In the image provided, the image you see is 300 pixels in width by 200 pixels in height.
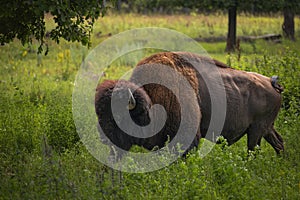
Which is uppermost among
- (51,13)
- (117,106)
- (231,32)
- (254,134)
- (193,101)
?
(51,13)

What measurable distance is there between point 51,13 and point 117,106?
1319 mm

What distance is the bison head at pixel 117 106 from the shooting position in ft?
21.1

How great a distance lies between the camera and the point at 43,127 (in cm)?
903

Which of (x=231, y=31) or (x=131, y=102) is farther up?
(x=131, y=102)

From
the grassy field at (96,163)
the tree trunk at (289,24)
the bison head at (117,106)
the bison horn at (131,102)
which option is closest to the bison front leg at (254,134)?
the grassy field at (96,163)

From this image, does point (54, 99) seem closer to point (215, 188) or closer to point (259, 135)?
point (259, 135)

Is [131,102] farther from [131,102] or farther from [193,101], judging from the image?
[193,101]

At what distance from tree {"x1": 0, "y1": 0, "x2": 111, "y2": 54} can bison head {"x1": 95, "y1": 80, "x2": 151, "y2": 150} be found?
0.97 m

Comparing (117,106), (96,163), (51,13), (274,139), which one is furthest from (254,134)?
(51,13)

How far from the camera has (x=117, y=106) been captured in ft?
21.1

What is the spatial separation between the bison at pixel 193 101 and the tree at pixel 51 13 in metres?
0.89

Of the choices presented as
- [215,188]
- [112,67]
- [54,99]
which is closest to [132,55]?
[112,67]

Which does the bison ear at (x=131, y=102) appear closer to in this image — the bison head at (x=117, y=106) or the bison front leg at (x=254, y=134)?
the bison head at (x=117, y=106)

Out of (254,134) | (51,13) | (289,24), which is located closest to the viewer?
(51,13)
